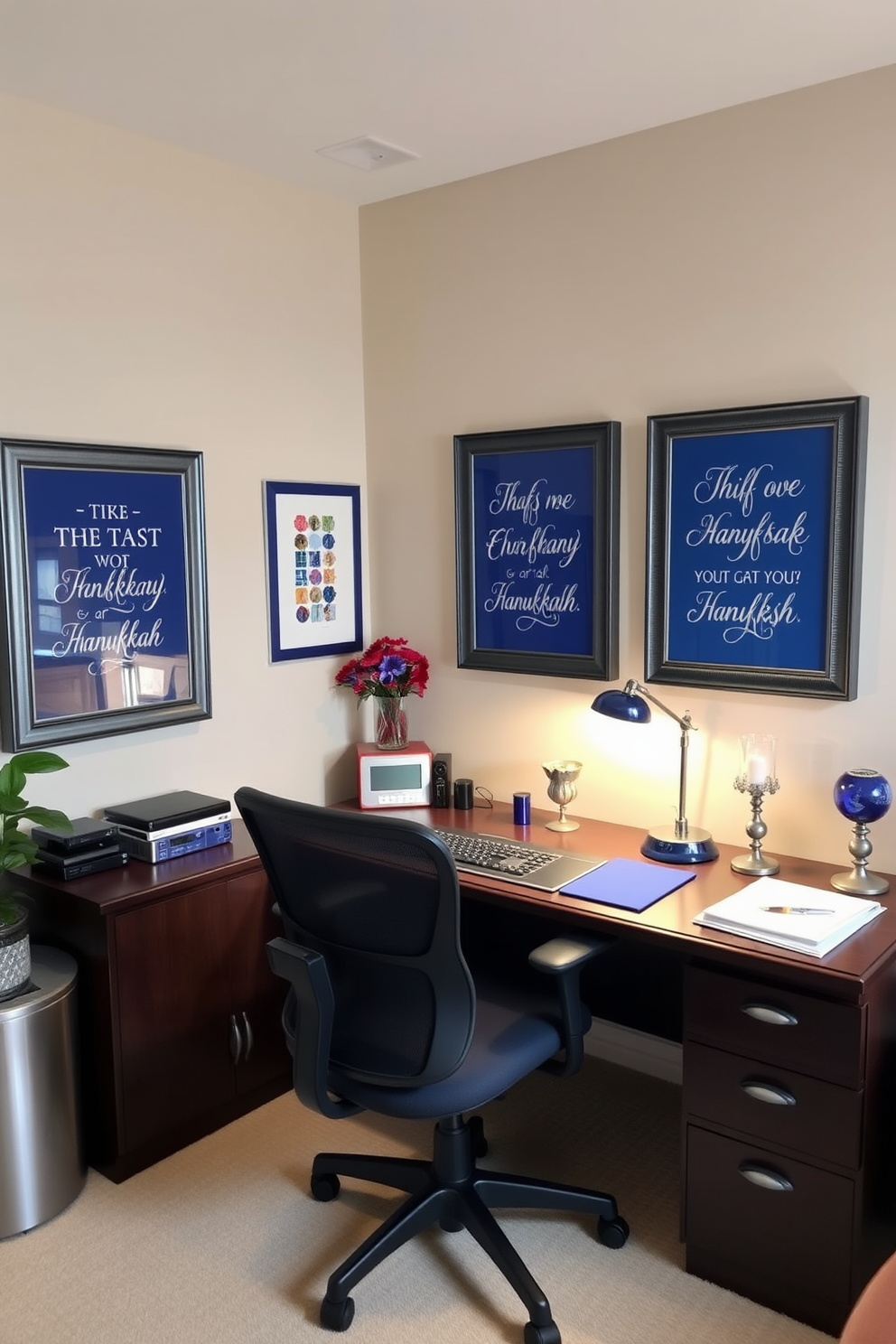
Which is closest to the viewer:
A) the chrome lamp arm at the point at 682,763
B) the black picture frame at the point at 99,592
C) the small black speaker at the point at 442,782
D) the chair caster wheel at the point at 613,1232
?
the chair caster wheel at the point at 613,1232

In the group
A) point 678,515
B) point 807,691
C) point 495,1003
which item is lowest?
point 495,1003

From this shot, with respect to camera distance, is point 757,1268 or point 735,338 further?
point 735,338

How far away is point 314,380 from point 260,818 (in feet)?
5.34

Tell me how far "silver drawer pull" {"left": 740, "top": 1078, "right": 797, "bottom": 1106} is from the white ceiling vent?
233 cm

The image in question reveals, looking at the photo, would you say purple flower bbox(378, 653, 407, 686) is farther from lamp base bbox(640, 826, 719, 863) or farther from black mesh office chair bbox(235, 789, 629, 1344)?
black mesh office chair bbox(235, 789, 629, 1344)

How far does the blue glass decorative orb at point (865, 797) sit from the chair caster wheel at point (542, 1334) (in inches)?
46.3

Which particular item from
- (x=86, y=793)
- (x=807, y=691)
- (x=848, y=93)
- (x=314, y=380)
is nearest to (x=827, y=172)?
(x=848, y=93)

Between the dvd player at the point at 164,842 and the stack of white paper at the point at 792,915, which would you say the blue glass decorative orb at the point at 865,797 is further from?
the dvd player at the point at 164,842

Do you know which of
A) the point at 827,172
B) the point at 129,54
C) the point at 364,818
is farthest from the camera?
the point at 827,172

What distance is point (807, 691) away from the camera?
2.44m

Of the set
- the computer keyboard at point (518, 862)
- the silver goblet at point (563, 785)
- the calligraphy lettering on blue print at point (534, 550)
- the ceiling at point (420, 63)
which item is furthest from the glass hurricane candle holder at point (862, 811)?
the ceiling at point (420, 63)

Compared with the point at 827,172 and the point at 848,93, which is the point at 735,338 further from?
the point at 848,93

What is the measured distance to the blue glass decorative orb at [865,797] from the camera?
2.27m

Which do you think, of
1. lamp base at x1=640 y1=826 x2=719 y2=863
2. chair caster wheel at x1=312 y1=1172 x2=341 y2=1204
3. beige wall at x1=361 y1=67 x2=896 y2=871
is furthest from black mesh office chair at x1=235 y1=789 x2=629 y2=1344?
beige wall at x1=361 y1=67 x2=896 y2=871
